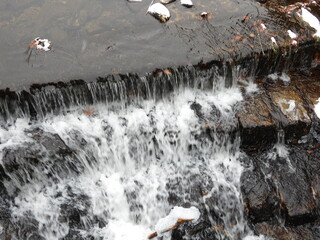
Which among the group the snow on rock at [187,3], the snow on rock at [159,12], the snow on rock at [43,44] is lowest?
the snow on rock at [43,44]

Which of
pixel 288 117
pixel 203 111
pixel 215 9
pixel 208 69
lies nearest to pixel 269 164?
pixel 288 117

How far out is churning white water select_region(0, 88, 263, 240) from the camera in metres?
4.91

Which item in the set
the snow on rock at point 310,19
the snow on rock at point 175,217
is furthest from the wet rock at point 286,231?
the snow on rock at point 310,19

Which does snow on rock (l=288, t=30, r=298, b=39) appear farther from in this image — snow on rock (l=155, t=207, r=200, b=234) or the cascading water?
snow on rock (l=155, t=207, r=200, b=234)

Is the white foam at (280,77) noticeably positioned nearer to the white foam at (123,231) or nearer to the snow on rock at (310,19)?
the snow on rock at (310,19)

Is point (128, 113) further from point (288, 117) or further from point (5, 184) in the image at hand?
point (288, 117)

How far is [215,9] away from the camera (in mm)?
6527

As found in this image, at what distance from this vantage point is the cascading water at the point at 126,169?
15.9 ft

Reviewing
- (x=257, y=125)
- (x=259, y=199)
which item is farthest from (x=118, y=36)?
(x=259, y=199)

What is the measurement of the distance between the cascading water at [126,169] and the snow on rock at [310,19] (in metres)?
2.02

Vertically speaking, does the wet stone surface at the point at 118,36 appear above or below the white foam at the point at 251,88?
above

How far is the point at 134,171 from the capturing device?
542 centimetres

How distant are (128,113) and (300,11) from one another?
12.9 feet

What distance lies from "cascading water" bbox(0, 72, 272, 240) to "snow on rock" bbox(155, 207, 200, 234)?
11 cm
